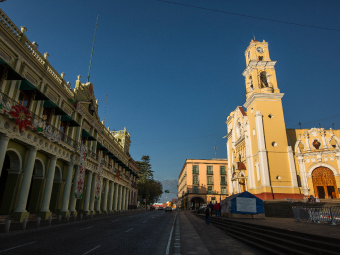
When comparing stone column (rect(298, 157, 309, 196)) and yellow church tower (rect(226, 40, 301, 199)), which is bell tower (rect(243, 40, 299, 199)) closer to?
yellow church tower (rect(226, 40, 301, 199))

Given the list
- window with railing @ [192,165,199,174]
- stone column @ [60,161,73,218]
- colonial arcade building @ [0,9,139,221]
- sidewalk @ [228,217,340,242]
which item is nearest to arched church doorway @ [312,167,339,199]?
sidewalk @ [228,217,340,242]

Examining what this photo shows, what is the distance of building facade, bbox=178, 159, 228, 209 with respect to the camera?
64.6 m

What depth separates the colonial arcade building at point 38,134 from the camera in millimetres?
14078

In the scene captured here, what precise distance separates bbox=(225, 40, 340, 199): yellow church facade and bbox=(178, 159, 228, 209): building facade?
91.4 feet

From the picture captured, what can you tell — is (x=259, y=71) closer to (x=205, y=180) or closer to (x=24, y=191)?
(x=24, y=191)

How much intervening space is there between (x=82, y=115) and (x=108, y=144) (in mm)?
12687

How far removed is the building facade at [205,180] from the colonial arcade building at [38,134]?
41.3 m

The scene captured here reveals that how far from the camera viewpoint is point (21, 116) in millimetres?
14383

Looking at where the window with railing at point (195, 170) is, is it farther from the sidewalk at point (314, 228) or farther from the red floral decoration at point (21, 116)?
the red floral decoration at point (21, 116)

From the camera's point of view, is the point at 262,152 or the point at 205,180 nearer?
the point at 262,152

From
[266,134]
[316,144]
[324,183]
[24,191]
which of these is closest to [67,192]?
[24,191]

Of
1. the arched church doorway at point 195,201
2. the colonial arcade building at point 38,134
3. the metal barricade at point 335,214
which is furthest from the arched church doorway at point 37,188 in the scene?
the arched church doorway at point 195,201

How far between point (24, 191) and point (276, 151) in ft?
101

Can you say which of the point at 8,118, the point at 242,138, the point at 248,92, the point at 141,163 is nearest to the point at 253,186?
the point at 242,138
